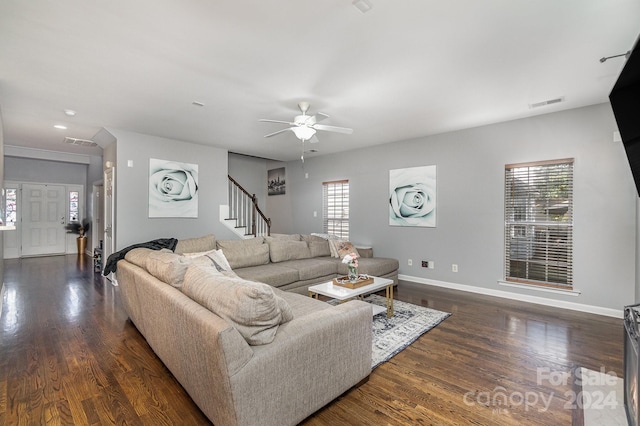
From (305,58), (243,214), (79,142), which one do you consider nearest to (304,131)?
(305,58)

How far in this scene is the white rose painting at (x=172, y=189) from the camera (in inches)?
203

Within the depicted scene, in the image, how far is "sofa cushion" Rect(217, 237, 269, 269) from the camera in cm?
436

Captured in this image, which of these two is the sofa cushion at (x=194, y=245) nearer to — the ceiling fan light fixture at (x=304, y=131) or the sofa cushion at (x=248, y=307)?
the ceiling fan light fixture at (x=304, y=131)

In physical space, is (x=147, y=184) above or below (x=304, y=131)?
below

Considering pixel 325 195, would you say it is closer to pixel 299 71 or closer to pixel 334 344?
pixel 299 71

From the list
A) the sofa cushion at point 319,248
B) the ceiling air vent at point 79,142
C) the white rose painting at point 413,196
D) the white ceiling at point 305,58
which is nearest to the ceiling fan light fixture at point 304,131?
the white ceiling at point 305,58

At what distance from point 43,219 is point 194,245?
694cm

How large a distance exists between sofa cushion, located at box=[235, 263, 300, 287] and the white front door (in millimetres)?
7604

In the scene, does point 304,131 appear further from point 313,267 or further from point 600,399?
point 600,399

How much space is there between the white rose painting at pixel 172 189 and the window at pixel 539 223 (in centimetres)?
542

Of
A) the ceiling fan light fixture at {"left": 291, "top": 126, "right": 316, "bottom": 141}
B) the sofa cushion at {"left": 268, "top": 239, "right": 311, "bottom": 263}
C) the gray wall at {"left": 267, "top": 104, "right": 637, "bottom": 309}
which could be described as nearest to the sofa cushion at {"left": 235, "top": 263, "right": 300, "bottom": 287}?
the sofa cushion at {"left": 268, "top": 239, "right": 311, "bottom": 263}

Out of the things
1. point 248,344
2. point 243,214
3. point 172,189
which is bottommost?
point 248,344

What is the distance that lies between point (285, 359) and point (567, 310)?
4.15m

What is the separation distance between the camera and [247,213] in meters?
7.11
